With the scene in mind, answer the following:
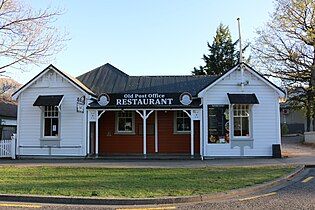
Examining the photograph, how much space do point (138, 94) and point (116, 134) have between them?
303 cm

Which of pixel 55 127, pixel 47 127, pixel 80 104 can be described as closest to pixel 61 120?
pixel 55 127

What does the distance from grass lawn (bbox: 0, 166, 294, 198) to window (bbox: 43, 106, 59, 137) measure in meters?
6.11

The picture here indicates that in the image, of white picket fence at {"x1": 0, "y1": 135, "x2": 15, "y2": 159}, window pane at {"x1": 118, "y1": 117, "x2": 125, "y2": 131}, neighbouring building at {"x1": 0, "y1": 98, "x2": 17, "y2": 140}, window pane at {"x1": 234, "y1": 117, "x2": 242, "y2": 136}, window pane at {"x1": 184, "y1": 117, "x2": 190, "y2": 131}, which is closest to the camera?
window pane at {"x1": 234, "y1": 117, "x2": 242, "y2": 136}

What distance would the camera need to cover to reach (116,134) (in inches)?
942

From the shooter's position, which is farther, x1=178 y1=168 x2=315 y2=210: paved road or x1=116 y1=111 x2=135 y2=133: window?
x1=116 y1=111 x2=135 y2=133: window

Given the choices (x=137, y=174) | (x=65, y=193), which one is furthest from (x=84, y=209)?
(x=137, y=174)

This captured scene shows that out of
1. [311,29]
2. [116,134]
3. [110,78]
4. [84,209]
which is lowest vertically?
[84,209]

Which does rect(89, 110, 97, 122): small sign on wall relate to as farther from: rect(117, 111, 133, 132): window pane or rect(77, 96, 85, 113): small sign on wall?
rect(117, 111, 133, 132): window pane

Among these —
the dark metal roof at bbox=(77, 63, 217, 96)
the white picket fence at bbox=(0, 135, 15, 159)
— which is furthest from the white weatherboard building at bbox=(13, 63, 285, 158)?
the white picket fence at bbox=(0, 135, 15, 159)

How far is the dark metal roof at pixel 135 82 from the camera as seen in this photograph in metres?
24.2

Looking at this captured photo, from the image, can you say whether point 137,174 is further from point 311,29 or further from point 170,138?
point 311,29

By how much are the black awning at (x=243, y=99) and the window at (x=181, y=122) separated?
314 centimetres

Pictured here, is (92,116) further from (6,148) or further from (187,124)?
(187,124)

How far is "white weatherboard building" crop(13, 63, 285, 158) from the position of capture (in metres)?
21.8
